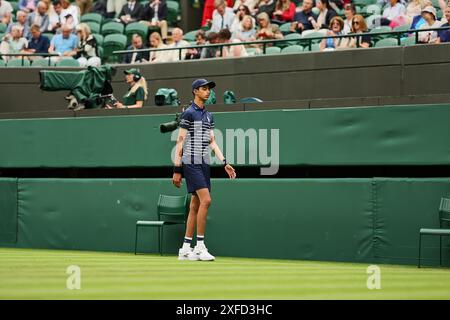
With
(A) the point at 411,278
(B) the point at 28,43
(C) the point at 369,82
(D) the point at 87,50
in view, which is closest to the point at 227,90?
(C) the point at 369,82

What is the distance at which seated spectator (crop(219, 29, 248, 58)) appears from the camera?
14844 mm

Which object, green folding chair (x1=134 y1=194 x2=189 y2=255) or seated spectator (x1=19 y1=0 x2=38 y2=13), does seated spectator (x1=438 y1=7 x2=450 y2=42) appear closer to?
green folding chair (x1=134 y1=194 x2=189 y2=255)

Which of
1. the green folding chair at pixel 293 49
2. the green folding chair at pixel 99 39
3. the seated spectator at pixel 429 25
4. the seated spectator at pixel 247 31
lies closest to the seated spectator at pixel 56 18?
the green folding chair at pixel 99 39

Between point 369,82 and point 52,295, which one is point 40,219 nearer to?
point 369,82

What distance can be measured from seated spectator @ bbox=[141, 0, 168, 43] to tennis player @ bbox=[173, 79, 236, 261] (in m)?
7.45

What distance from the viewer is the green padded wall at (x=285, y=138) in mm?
11086

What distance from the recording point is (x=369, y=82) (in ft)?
43.9

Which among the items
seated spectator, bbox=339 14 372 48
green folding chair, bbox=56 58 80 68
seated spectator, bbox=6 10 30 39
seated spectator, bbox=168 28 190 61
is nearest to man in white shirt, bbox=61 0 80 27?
seated spectator, bbox=6 10 30 39

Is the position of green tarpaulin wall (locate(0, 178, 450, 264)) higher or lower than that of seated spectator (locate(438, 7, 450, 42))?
lower

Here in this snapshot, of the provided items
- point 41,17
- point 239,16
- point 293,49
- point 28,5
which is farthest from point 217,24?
point 28,5

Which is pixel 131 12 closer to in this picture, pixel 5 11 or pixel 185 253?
pixel 5 11

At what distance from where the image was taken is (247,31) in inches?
618

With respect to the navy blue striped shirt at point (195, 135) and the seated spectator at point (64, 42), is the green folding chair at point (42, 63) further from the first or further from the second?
the navy blue striped shirt at point (195, 135)

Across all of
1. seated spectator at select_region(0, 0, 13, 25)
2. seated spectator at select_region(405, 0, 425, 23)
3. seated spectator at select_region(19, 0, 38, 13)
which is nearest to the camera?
seated spectator at select_region(405, 0, 425, 23)
